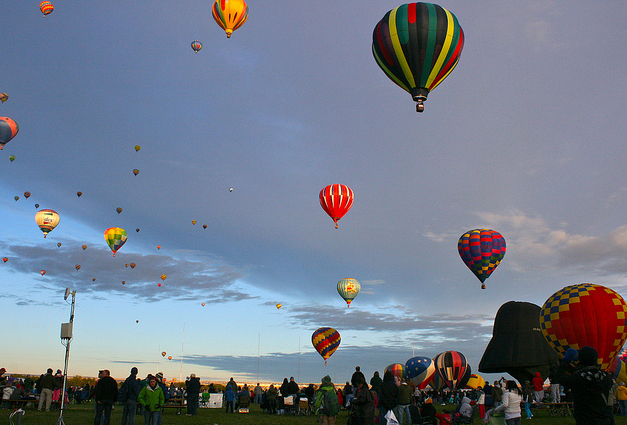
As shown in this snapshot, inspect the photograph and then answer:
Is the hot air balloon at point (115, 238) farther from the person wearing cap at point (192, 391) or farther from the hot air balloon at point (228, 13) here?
the person wearing cap at point (192, 391)

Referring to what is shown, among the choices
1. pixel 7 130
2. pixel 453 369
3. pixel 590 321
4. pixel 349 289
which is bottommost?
pixel 453 369

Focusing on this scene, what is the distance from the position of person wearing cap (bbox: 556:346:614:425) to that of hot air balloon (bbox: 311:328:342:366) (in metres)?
32.9

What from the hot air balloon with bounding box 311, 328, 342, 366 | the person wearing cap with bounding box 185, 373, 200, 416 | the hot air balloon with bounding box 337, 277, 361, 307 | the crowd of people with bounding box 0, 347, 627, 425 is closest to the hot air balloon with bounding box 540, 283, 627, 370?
the crowd of people with bounding box 0, 347, 627, 425

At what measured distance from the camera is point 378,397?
1227cm

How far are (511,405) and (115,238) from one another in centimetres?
3605

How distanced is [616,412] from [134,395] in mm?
20416

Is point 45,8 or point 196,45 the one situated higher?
point 45,8

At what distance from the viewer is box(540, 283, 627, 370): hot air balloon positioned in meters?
20.2

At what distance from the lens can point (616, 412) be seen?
23.0 meters

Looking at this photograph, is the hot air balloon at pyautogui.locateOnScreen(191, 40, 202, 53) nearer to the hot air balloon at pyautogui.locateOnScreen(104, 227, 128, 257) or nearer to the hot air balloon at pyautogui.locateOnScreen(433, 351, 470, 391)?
the hot air balloon at pyautogui.locateOnScreen(104, 227, 128, 257)

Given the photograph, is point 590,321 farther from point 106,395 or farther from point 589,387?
point 106,395

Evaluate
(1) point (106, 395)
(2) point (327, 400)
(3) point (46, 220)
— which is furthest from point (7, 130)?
(2) point (327, 400)

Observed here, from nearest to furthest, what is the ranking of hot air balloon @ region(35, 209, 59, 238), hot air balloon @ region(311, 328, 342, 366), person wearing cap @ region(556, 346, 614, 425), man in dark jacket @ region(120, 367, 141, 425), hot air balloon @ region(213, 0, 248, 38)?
person wearing cap @ region(556, 346, 614, 425)
man in dark jacket @ region(120, 367, 141, 425)
hot air balloon @ region(213, 0, 248, 38)
hot air balloon @ region(311, 328, 342, 366)
hot air balloon @ region(35, 209, 59, 238)

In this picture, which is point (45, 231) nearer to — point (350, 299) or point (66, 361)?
point (350, 299)
